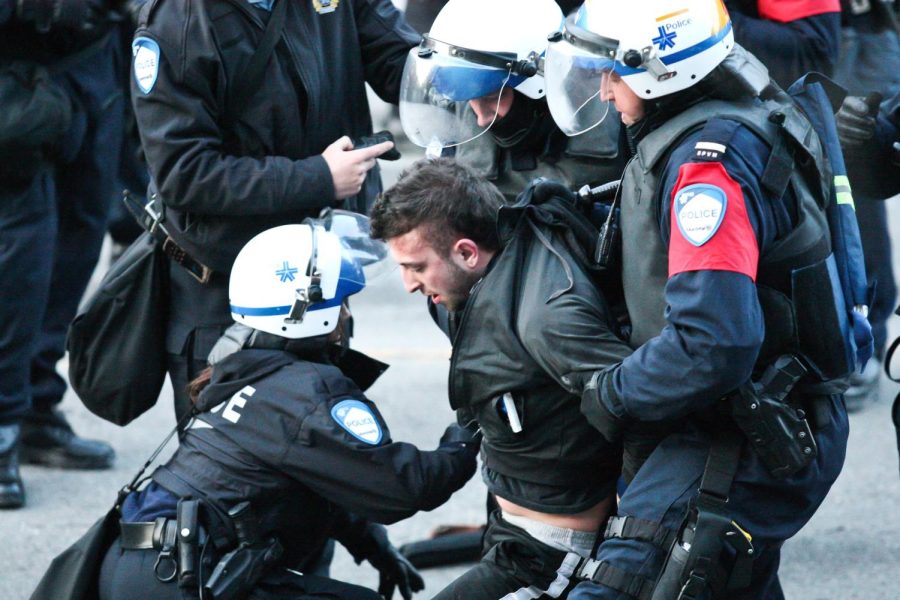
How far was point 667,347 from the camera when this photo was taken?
2.61m

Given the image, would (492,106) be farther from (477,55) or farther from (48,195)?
(48,195)

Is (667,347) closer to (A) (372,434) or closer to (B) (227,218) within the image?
(A) (372,434)

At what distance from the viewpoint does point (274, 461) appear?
3355mm

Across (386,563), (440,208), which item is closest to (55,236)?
(386,563)

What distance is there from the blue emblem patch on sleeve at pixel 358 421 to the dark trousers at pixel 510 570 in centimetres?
37

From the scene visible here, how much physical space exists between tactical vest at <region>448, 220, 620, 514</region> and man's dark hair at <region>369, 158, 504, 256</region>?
17 cm

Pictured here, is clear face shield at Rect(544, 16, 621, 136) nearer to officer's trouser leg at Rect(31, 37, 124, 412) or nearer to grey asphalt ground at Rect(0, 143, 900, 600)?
grey asphalt ground at Rect(0, 143, 900, 600)

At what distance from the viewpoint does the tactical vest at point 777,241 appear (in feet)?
8.83

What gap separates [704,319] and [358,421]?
3.57 ft

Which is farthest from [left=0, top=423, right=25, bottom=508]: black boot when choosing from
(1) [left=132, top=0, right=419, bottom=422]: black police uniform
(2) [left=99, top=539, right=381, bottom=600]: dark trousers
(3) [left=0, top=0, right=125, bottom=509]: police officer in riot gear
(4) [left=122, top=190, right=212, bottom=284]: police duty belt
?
(2) [left=99, top=539, right=381, bottom=600]: dark trousers

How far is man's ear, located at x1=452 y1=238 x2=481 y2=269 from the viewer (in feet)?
10.4

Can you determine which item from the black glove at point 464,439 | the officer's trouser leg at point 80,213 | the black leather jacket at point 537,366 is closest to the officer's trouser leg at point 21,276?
the officer's trouser leg at point 80,213

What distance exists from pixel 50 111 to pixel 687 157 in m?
2.65

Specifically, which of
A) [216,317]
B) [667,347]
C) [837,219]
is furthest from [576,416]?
[216,317]
